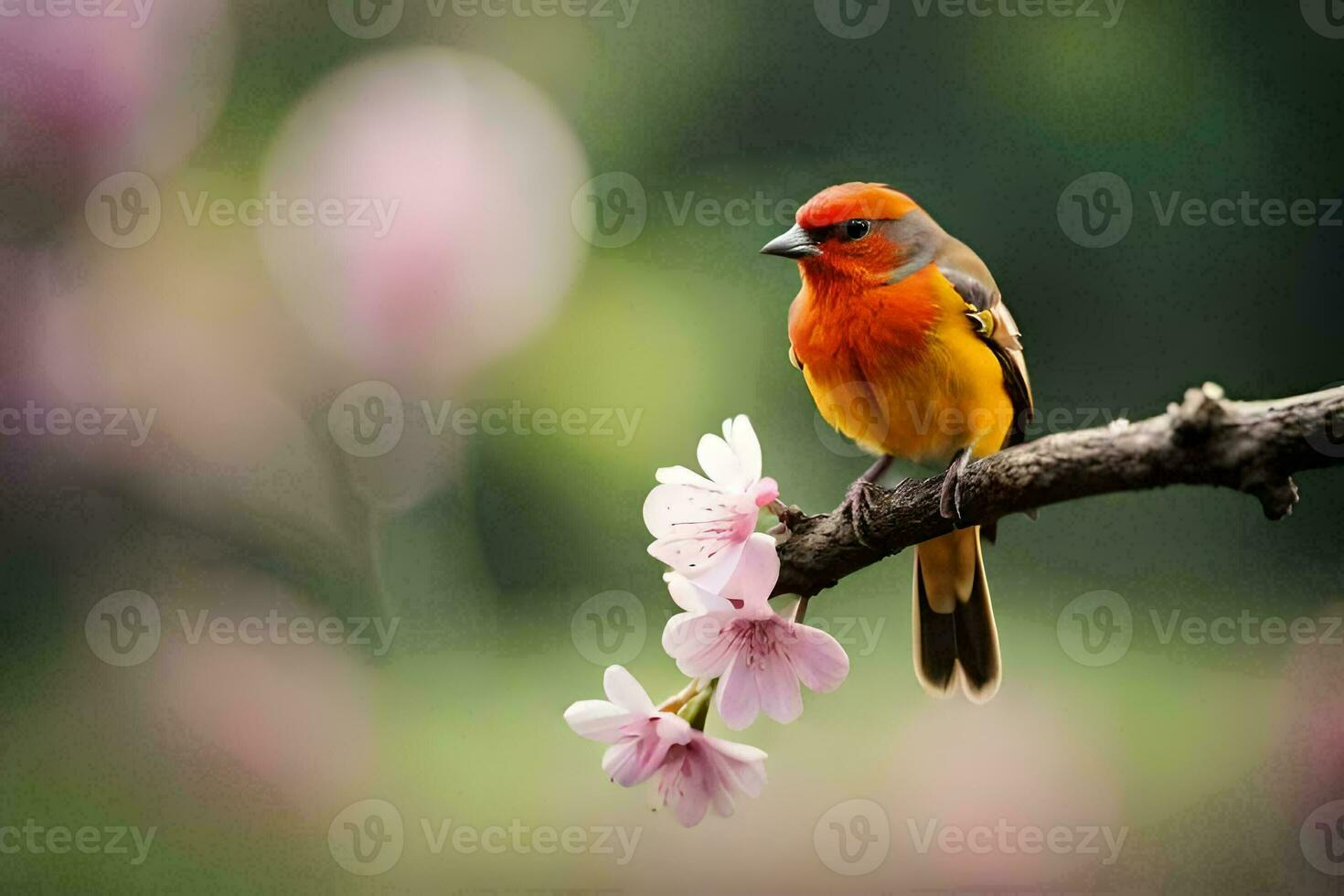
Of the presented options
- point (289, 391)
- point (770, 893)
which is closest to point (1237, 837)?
point (770, 893)

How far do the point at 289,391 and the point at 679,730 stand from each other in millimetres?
1248

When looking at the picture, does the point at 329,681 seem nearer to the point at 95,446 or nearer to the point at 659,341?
the point at 95,446

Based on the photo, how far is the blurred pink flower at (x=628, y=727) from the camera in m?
0.70

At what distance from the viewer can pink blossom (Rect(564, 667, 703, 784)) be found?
697 mm

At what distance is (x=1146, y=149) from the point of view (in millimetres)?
1945

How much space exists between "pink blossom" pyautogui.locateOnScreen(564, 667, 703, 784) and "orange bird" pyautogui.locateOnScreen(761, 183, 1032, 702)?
0.38 metres

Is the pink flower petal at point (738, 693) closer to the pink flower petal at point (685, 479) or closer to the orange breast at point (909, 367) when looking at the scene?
the pink flower petal at point (685, 479)

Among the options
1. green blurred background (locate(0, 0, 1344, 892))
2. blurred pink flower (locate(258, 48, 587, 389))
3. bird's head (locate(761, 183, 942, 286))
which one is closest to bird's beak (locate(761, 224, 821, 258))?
bird's head (locate(761, 183, 942, 286))

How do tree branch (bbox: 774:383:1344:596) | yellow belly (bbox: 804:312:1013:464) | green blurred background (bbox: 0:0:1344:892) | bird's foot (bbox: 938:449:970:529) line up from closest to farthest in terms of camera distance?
1. tree branch (bbox: 774:383:1344:596)
2. bird's foot (bbox: 938:449:970:529)
3. yellow belly (bbox: 804:312:1013:464)
4. green blurred background (bbox: 0:0:1344:892)

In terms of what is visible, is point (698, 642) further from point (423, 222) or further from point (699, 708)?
point (423, 222)

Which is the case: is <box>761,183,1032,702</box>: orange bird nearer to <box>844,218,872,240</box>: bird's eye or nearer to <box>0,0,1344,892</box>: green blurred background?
<box>844,218,872,240</box>: bird's eye

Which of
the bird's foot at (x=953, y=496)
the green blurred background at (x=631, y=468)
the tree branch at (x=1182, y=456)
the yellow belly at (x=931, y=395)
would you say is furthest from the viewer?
the green blurred background at (x=631, y=468)

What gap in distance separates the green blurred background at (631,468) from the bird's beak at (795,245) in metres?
0.61

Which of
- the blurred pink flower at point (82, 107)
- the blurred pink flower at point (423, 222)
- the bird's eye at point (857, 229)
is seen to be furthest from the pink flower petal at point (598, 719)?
the blurred pink flower at point (82, 107)
